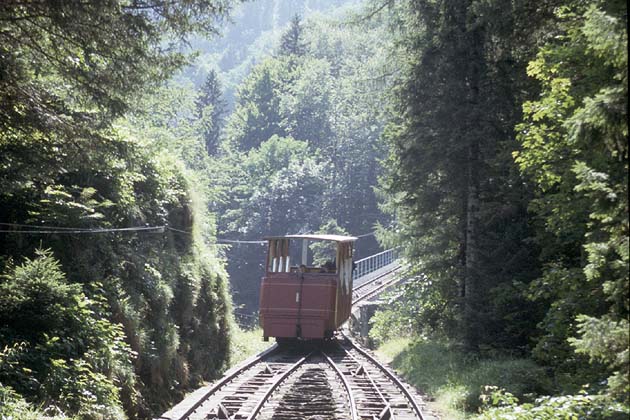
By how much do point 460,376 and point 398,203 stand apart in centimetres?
639

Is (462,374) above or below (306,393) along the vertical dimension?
above

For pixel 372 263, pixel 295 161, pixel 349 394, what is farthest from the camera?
pixel 295 161

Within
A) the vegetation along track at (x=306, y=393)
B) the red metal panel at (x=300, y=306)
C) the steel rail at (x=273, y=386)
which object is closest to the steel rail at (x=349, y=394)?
the vegetation along track at (x=306, y=393)

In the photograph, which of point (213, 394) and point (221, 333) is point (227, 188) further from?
point (213, 394)

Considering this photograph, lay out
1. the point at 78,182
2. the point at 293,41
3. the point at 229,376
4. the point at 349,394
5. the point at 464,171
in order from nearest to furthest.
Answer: the point at 78,182
the point at 349,394
the point at 229,376
the point at 464,171
the point at 293,41

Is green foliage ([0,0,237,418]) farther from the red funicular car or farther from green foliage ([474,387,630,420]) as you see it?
the red funicular car

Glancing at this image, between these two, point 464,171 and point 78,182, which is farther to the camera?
point 464,171

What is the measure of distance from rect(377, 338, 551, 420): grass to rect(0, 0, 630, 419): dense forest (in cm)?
13

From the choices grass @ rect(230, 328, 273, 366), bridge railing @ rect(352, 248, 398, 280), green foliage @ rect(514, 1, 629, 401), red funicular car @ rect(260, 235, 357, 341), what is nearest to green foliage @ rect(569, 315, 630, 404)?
green foliage @ rect(514, 1, 629, 401)

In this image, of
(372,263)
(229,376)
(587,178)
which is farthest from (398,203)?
(372,263)

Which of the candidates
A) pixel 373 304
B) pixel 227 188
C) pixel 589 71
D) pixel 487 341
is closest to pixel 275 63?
pixel 227 188

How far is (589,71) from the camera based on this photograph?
10.2 meters

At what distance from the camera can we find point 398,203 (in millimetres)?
21219

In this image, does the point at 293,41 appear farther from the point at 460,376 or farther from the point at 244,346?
the point at 460,376
